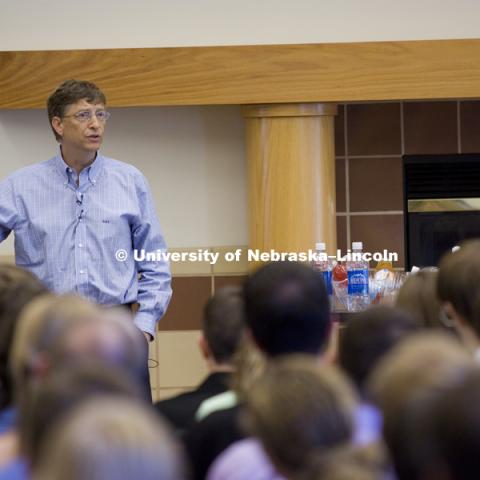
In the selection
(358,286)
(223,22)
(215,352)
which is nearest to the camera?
(215,352)

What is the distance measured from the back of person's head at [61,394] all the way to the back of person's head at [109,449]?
11 cm

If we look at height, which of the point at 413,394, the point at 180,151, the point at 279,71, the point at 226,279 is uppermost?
the point at 279,71

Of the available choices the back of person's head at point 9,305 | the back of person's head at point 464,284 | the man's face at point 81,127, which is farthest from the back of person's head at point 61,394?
the man's face at point 81,127

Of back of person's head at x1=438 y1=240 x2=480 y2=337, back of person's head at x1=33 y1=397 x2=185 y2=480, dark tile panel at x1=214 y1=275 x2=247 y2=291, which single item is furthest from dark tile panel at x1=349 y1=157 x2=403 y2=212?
back of person's head at x1=33 y1=397 x2=185 y2=480

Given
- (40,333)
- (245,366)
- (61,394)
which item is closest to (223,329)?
(245,366)

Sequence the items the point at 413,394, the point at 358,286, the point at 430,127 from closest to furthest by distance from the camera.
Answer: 1. the point at 413,394
2. the point at 358,286
3. the point at 430,127

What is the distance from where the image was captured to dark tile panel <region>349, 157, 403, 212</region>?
5469 mm

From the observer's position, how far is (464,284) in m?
2.47

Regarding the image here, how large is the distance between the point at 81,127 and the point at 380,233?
1996mm

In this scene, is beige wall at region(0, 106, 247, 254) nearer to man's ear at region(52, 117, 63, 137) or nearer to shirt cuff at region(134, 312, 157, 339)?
man's ear at region(52, 117, 63, 137)

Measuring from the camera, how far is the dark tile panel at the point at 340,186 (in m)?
5.47

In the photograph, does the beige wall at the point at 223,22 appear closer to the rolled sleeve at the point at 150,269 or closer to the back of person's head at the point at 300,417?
the rolled sleeve at the point at 150,269

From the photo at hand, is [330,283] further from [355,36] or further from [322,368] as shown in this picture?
[322,368]

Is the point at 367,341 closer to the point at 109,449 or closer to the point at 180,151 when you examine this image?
the point at 109,449
